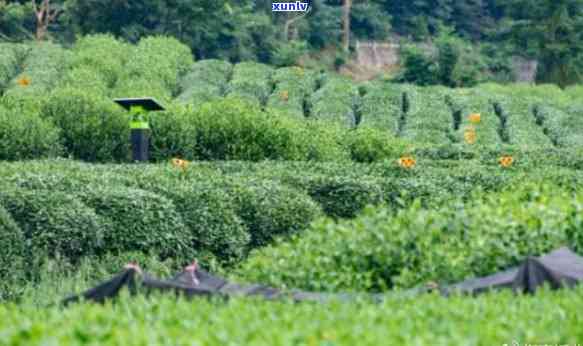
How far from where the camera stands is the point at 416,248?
12.5 m

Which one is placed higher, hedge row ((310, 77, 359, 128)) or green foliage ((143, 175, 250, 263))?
green foliage ((143, 175, 250, 263))

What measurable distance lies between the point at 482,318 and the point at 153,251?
770 cm

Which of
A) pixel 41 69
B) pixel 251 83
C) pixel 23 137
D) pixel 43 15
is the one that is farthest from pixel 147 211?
pixel 43 15

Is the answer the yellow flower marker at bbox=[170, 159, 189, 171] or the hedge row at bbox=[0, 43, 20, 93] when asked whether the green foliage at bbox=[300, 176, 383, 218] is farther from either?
the hedge row at bbox=[0, 43, 20, 93]

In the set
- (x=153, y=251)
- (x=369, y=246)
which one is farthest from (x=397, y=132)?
(x=369, y=246)

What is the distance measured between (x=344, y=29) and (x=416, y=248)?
45.5 metres

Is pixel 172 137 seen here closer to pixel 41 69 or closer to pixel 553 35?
pixel 41 69

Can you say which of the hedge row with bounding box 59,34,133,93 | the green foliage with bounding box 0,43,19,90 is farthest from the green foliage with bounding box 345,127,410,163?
the green foliage with bounding box 0,43,19,90

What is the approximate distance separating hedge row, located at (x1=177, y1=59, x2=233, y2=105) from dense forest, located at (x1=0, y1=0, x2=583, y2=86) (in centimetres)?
684

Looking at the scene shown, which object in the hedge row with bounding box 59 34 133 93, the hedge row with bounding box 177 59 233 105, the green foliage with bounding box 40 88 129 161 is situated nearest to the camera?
the green foliage with bounding box 40 88 129 161

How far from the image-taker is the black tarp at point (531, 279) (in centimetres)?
1143

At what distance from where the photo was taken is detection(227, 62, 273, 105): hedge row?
38.8 metres

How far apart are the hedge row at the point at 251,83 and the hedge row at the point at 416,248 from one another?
927 inches

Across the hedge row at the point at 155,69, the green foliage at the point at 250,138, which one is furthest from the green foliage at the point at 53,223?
the hedge row at the point at 155,69
